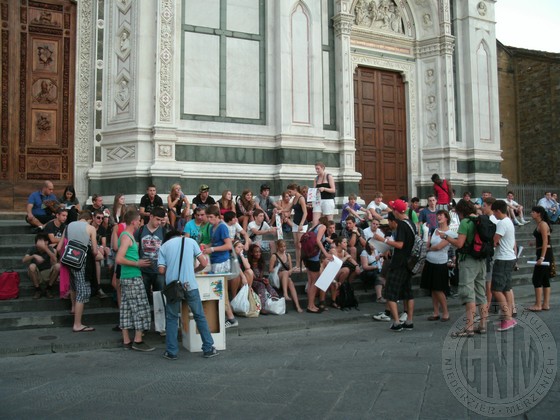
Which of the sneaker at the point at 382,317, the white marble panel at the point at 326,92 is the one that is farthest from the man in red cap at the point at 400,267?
the white marble panel at the point at 326,92

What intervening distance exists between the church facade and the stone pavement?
6.22m

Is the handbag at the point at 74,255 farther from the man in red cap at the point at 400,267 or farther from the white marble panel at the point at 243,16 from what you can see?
the white marble panel at the point at 243,16

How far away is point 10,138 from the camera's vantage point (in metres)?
12.9

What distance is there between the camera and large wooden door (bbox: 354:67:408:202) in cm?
1733

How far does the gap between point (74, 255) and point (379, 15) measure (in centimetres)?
1377

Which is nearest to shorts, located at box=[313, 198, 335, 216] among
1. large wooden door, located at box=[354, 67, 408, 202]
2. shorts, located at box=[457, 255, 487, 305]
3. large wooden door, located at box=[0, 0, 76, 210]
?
shorts, located at box=[457, 255, 487, 305]

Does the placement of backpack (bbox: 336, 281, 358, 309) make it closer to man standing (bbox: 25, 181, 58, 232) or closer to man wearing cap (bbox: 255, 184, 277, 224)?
man wearing cap (bbox: 255, 184, 277, 224)

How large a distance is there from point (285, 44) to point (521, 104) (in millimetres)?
17540

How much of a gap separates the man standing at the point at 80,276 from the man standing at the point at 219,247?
182cm

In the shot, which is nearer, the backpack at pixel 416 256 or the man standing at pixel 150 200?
the backpack at pixel 416 256

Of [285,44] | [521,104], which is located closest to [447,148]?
[285,44]

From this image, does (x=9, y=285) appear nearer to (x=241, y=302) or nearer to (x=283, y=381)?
(x=241, y=302)

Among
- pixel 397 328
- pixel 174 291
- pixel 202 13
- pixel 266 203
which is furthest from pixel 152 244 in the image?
pixel 202 13

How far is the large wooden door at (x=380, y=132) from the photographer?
17.3 m
